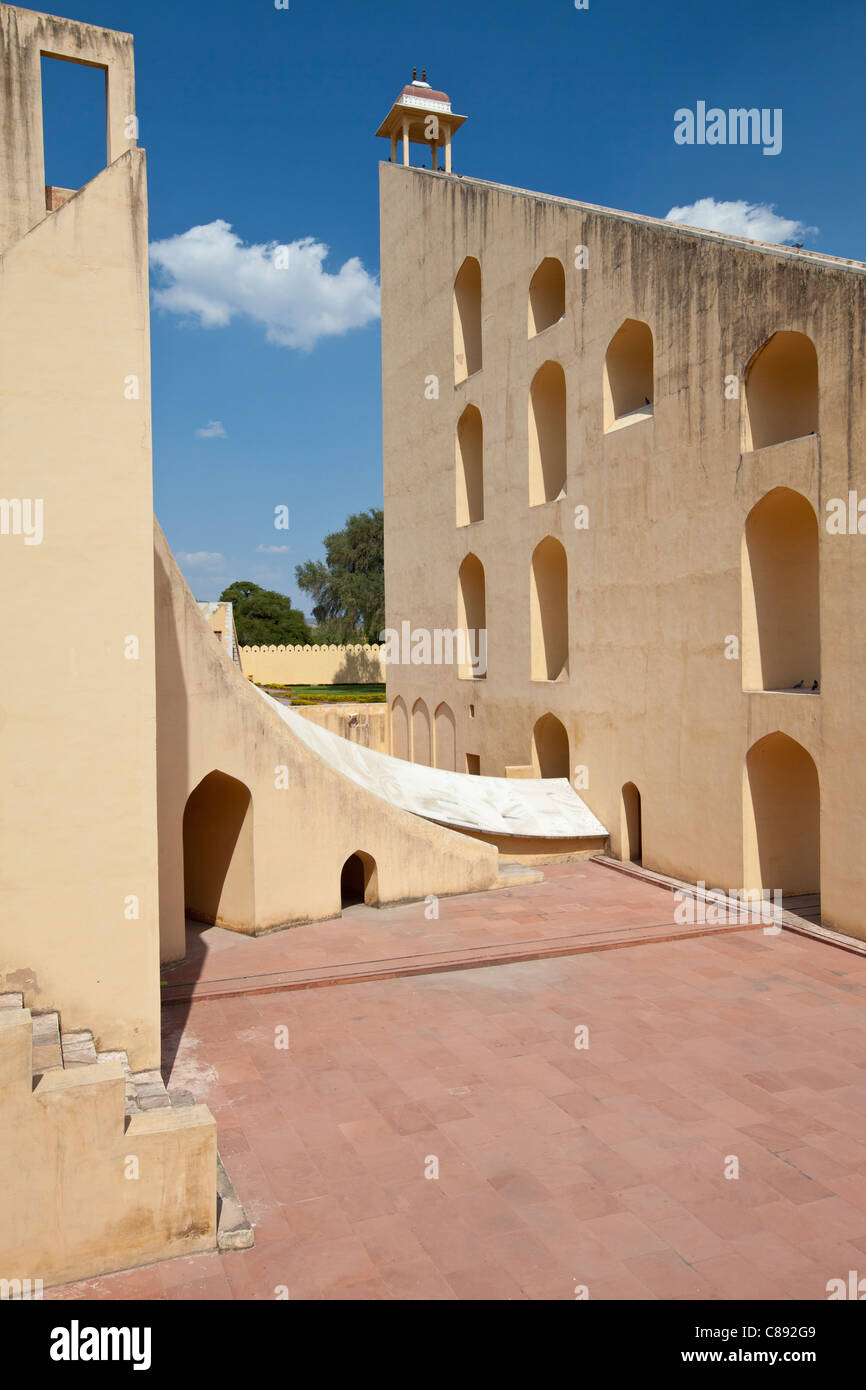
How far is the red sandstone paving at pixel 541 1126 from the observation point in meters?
5.08

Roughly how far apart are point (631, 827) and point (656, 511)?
15.2 feet

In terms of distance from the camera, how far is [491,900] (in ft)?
40.7

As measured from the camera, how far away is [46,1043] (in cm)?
580

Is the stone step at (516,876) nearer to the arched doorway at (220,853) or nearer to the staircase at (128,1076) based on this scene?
the arched doorway at (220,853)

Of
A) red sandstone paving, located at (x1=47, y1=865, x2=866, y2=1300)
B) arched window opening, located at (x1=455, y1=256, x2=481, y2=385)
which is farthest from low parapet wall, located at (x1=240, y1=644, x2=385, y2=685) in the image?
red sandstone paving, located at (x1=47, y1=865, x2=866, y2=1300)

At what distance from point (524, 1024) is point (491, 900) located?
4037mm

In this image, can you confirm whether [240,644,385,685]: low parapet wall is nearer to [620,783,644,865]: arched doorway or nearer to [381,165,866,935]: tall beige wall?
[381,165,866,935]: tall beige wall

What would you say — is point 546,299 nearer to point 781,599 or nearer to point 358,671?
point 781,599

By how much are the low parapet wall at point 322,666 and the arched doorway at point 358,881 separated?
33613mm
